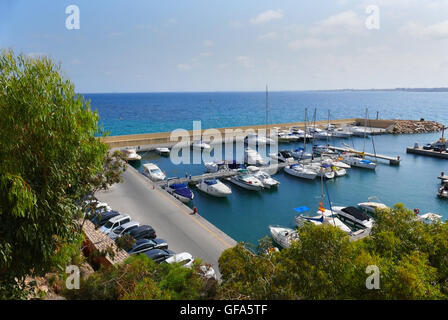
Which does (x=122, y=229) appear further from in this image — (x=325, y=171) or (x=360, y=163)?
(x=360, y=163)

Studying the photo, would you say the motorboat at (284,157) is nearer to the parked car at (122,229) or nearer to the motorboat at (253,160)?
the motorboat at (253,160)

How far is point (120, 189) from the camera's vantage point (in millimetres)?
24656

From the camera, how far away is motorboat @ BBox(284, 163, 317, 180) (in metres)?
32.1

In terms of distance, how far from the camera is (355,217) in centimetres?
2094

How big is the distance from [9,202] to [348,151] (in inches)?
1709

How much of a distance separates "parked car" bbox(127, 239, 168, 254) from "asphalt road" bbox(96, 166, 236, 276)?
730 millimetres

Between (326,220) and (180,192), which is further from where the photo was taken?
(180,192)

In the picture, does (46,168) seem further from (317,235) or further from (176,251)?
(176,251)

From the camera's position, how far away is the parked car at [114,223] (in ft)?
55.0

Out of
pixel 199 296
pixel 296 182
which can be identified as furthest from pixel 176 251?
pixel 296 182

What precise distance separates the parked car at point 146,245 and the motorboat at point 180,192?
9712mm

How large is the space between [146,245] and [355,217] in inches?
578

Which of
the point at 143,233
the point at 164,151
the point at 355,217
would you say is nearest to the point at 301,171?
the point at 355,217

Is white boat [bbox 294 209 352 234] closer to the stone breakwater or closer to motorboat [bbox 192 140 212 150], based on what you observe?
motorboat [bbox 192 140 212 150]
